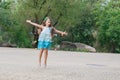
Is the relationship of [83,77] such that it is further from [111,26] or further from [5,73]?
[111,26]

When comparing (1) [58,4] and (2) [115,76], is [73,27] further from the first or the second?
(2) [115,76]

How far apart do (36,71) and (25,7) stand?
24.1 m

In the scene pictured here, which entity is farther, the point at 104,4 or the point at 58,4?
the point at 104,4

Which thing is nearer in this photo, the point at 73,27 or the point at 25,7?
the point at 25,7

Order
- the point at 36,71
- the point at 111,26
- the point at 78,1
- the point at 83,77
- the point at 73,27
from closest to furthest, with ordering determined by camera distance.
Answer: the point at 83,77
the point at 36,71
the point at 111,26
the point at 78,1
the point at 73,27

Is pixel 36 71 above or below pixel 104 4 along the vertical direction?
below

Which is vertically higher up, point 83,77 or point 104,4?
point 104,4

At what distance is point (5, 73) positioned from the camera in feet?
39.3

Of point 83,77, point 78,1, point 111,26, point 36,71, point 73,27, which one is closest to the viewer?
point 83,77

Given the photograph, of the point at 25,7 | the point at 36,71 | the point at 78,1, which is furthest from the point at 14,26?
the point at 36,71

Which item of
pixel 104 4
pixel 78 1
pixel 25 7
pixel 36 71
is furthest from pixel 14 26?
pixel 36 71

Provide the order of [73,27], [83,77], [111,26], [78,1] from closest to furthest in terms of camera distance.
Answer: [83,77] < [111,26] < [78,1] < [73,27]

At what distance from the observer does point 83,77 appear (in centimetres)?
1159

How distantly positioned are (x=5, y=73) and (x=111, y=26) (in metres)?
24.4
